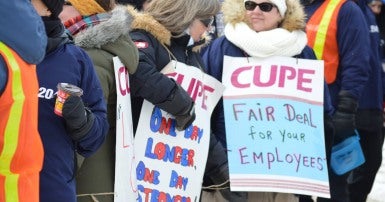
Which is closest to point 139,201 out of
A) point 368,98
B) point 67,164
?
point 67,164

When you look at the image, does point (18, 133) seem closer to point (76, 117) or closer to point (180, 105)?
point (76, 117)

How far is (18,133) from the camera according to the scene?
1963 mm

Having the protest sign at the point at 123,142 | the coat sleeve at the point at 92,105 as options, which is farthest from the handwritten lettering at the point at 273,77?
the coat sleeve at the point at 92,105

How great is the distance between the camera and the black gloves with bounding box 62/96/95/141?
255 cm

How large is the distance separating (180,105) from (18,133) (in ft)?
5.33

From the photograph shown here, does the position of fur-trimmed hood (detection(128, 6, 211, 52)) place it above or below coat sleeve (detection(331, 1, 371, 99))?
above

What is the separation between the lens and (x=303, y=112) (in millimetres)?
4184

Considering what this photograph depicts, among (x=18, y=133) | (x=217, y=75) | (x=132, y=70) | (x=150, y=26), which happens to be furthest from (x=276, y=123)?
(x=18, y=133)

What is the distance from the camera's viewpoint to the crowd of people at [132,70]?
1.99 m

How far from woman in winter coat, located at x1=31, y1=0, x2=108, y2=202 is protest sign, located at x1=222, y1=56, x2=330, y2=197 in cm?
148

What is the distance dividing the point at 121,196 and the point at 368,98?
268 cm

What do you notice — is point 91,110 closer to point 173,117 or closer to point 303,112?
point 173,117

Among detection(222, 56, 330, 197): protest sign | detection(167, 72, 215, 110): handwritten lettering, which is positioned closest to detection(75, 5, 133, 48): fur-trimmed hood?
detection(167, 72, 215, 110): handwritten lettering

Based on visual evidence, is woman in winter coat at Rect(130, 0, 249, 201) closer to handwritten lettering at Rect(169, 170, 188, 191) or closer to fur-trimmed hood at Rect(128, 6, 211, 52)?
fur-trimmed hood at Rect(128, 6, 211, 52)
